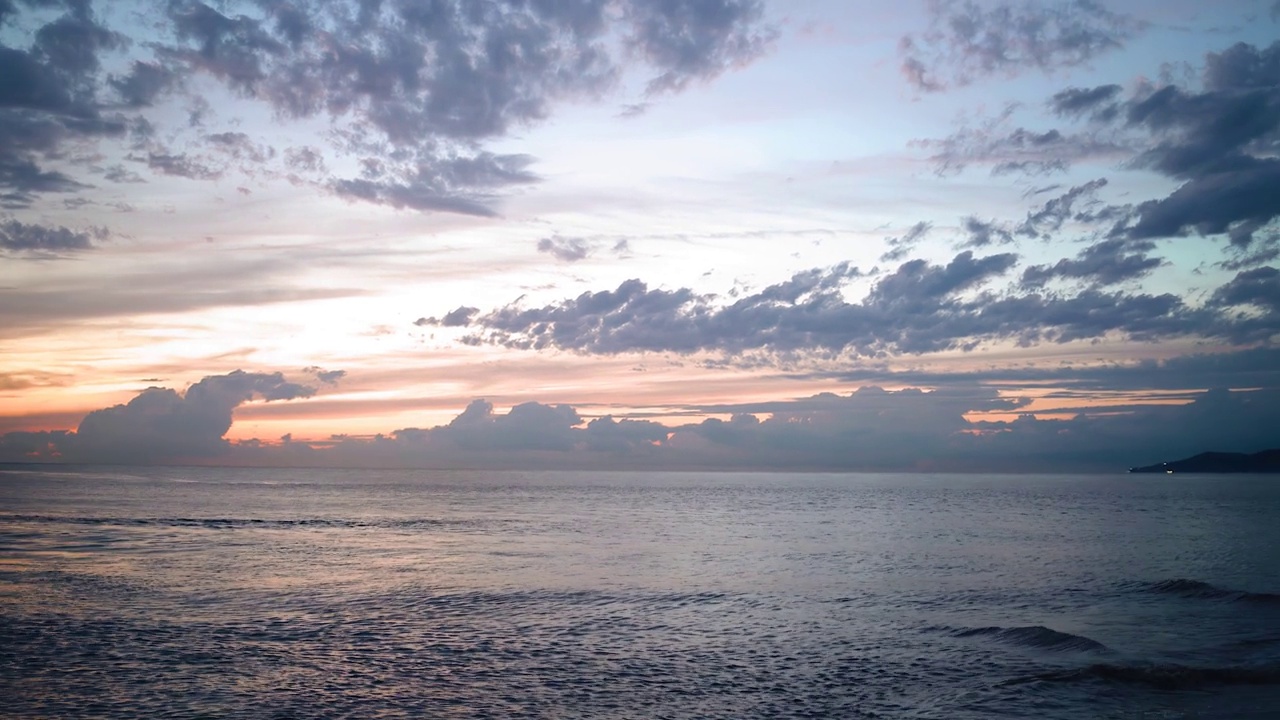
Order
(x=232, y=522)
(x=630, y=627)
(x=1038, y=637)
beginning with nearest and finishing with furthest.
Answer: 1. (x=1038, y=637)
2. (x=630, y=627)
3. (x=232, y=522)

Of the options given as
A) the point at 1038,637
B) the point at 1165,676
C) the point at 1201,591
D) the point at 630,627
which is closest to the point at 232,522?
the point at 630,627

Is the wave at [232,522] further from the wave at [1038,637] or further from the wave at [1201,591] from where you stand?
the wave at [1201,591]

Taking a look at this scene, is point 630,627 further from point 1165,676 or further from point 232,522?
point 232,522

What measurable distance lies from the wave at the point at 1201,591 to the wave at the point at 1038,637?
14.7m

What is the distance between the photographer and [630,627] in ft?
114

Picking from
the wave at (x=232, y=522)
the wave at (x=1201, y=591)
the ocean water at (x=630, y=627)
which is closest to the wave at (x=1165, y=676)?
the ocean water at (x=630, y=627)

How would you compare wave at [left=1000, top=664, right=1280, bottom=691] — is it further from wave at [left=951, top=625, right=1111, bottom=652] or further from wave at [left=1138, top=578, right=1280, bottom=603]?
wave at [left=1138, top=578, right=1280, bottom=603]

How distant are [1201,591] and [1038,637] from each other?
18029 millimetres

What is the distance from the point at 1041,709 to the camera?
23984 millimetres

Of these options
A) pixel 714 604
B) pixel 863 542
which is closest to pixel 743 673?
pixel 714 604

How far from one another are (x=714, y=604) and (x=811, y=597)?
5.63 m

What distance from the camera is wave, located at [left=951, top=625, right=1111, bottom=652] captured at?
103ft

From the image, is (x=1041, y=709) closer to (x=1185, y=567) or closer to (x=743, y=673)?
(x=743, y=673)

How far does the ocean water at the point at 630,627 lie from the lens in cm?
2442
